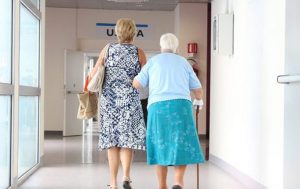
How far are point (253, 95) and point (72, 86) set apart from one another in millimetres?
8504

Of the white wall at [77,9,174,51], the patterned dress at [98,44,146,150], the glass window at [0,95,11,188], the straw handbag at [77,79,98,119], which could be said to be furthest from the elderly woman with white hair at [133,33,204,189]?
the white wall at [77,9,174,51]

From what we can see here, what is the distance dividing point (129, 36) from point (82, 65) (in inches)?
336

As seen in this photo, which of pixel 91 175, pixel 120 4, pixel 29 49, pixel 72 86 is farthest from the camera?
pixel 72 86

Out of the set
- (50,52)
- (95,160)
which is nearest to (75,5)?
(50,52)

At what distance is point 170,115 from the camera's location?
4.27m

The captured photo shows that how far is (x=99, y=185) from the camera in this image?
209 inches

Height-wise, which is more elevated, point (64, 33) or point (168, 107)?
point (64, 33)

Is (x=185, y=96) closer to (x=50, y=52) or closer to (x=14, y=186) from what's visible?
(x=14, y=186)

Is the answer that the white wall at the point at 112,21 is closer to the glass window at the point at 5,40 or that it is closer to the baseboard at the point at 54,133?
the baseboard at the point at 54,133

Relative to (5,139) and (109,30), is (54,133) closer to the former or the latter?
(109,30)
